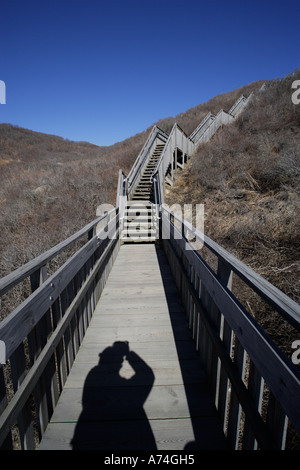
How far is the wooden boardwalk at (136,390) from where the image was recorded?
6.70 ft

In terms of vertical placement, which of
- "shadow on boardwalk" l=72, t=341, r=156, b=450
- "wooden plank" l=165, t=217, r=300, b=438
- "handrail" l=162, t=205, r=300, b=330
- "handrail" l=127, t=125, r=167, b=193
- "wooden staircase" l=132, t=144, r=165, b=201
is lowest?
"shadow on boardwalk" l=72, t=341, r=156, b=450

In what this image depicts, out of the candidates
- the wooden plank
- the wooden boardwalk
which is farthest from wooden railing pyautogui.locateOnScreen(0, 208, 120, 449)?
the wooden plank

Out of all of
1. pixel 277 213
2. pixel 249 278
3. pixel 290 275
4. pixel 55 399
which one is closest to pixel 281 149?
pixel 277 213

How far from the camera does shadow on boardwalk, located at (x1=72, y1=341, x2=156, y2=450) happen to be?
2.01 metres

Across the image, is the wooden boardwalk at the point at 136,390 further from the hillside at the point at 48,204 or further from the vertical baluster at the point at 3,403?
the hillside at the point at 48,204

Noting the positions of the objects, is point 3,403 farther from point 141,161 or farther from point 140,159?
point 140,159

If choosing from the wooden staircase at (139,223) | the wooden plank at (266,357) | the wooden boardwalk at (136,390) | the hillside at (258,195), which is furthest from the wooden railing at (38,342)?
the wooden staircase at (139,223)

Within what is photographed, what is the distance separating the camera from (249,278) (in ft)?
5.46

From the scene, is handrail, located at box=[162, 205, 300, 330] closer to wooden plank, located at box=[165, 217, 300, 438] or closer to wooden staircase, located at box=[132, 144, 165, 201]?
wooden plank, located at box=[165, 217, 300, 438]

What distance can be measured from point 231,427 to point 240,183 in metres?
9.07

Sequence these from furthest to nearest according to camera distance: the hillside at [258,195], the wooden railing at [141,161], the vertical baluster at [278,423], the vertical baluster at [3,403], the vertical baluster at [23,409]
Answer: the wooden railing at [141,161]
the hillside at [258,195]
the vertical baluster at [23,409]
the vertical baluster at [3,403]
the vertical baluster at [278,423]

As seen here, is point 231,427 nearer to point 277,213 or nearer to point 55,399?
point 55,399

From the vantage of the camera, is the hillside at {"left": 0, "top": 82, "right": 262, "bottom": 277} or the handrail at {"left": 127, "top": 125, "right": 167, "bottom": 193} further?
the handrail at {"left": 127, "top": 125, "right": 167, "bottom": 193}

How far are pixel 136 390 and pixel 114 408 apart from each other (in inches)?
11.2
